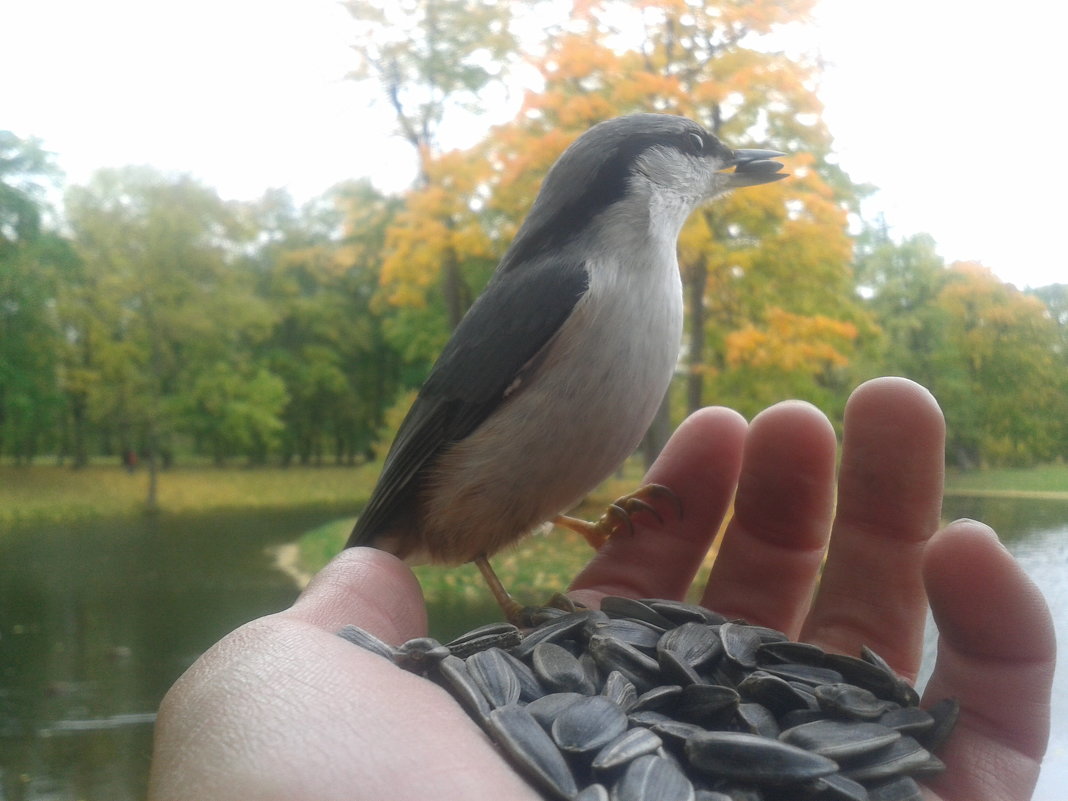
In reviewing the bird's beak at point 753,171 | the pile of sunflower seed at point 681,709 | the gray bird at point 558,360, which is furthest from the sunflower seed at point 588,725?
the bird's beak at point 753,171

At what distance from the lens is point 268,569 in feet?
7.54

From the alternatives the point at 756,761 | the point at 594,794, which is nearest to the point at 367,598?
the point at 594,794

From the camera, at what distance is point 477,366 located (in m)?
1.40

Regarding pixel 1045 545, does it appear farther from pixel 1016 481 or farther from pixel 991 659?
pixel 991 659

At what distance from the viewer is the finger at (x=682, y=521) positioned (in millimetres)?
1642

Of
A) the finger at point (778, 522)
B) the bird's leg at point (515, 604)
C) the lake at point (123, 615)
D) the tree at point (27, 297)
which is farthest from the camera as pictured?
the tree at point (27, 297)

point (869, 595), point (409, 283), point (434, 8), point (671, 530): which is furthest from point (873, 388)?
point (434, 8)

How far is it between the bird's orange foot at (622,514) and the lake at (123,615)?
26.8 inches

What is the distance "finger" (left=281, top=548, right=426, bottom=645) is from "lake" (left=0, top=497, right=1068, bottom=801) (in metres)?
0.83

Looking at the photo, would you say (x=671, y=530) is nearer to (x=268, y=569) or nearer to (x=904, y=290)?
(x=904, y=290)

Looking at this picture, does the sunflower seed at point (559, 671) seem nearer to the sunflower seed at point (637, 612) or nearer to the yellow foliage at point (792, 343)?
the sunflower seed at point (637, 612)

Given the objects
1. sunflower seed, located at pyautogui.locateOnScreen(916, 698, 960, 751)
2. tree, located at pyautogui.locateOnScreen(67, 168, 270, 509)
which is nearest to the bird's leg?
sunflower seed, located at pyautogui.locateOnScreen(916, 698, 960, 751)

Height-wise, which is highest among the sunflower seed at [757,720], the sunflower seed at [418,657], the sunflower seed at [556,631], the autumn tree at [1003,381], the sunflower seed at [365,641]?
the autumn tree at [1003,381]

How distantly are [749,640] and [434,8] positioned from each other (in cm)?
203
